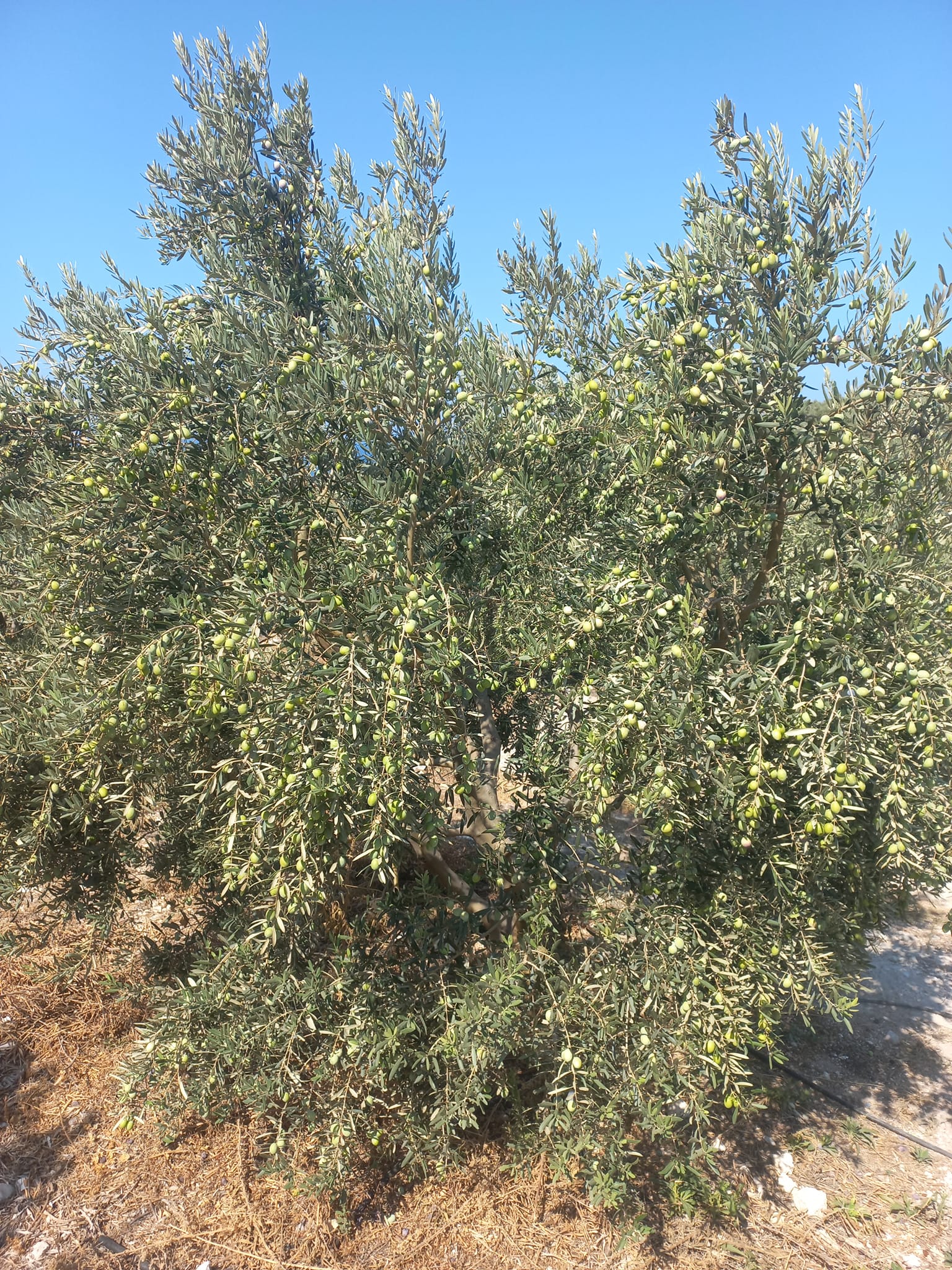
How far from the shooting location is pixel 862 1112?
597 cm

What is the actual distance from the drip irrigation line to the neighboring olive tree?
188 cm

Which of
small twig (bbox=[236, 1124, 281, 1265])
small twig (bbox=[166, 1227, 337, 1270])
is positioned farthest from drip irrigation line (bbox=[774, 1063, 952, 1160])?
small twig (bbox=[236, 1124, 281, 1265])

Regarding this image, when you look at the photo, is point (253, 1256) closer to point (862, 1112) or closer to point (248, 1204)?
point (248, 1204)

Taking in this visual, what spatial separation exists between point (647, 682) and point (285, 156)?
3.93 m

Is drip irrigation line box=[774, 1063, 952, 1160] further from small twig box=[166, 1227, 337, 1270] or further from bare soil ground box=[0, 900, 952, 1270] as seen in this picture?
small twig box=[166, 1227, 337, 1270]

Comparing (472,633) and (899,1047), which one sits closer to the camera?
(472,633)

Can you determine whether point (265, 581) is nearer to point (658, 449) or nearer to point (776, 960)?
point (658, 449)

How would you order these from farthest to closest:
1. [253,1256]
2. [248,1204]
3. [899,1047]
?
[899,1047], [248,1204], [253,1256]

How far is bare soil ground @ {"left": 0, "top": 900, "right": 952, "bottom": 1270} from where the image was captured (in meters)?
4.50

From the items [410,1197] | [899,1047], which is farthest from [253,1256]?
[899,1047]

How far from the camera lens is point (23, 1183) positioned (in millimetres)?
4918

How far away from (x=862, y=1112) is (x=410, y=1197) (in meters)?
3.49

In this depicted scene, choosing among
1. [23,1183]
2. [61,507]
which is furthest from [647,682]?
[23,1183]

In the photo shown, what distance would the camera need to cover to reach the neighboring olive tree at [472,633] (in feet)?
11.2
